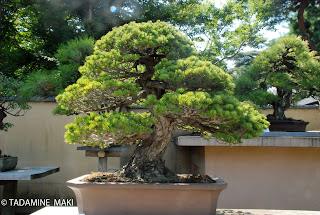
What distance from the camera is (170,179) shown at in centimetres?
200

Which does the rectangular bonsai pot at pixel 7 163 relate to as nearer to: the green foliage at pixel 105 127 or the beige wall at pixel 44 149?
the beige wall at pixel 44 149

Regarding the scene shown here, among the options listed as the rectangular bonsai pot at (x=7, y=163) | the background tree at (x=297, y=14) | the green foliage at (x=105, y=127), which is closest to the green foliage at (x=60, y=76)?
the rectangular bonsai pot at (x=7, y=163)

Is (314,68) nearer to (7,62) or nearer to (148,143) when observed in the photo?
(148,143)

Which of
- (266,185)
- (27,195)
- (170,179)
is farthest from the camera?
(27,195)

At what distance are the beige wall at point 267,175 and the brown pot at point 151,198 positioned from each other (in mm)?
1673

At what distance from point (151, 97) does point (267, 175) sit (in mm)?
2266

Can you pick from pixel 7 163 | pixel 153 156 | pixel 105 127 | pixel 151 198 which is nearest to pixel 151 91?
pixel 153 156

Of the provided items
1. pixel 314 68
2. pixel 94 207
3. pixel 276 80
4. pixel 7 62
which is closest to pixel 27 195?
pixel 7 62

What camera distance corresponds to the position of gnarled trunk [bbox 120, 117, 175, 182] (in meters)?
2.09

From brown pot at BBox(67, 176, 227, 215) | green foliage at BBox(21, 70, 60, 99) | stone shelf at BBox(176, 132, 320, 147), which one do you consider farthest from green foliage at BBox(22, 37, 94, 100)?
stone shelf at BBox(176, 132, 320, 147)

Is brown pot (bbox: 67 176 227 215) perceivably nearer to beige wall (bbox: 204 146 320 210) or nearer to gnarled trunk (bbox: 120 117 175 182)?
gnarled trunk (bbox: 120 117 175 182)

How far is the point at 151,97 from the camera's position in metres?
1.82

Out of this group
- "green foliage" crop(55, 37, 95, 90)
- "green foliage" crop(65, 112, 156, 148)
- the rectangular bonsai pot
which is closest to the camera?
"green foliage" crop(65, 112, 156, 148)

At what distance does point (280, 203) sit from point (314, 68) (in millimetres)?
1633
